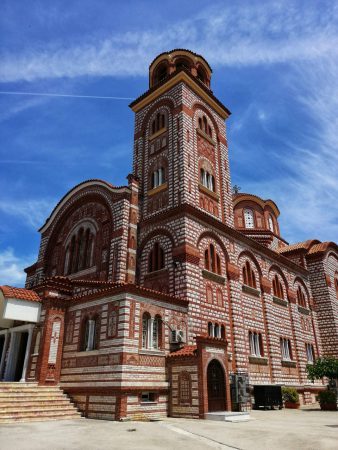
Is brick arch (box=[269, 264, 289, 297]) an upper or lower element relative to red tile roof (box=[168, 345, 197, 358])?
upper

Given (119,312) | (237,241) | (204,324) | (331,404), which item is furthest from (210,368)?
(237,241)

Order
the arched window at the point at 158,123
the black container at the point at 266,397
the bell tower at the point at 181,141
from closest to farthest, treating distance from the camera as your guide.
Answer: the black container at the point at 266,397, the bell tower at the point at 181,141, the arched window at the point at 158,123

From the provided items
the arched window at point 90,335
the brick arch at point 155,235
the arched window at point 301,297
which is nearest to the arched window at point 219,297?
the brick arch at point 155,235

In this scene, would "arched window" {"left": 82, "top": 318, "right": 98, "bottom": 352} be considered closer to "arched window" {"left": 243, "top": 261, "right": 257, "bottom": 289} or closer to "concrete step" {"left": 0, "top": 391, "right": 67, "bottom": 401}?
"concrete step" {"left": 0, "top": 391, "right": 67, "bottom": 401}

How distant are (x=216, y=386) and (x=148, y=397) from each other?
312 centimetres

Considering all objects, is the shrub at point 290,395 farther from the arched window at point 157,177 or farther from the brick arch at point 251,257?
the arched window at point 157,177

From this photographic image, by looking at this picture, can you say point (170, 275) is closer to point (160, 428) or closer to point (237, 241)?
point (237, 241)

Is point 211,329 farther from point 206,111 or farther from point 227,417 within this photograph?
point 206,111

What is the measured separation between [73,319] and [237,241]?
41.7ft

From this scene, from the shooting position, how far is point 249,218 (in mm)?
38344

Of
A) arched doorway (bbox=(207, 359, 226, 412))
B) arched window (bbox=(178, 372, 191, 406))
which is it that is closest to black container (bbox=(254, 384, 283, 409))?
arched doorway (bbox=(207, 359, 226, 412))

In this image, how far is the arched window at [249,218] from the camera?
38.0m

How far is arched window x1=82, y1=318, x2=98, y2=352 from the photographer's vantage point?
17413mm

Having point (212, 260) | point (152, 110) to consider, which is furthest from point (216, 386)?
point (152, 110)
